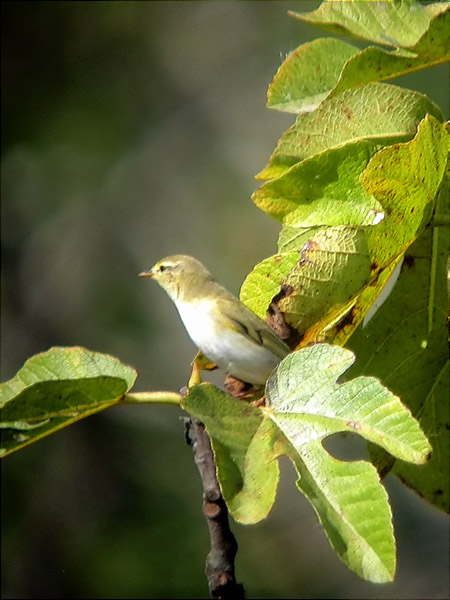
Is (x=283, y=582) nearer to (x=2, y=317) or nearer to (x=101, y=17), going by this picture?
(x=2, y=317)

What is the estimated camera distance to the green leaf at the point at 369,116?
899mm

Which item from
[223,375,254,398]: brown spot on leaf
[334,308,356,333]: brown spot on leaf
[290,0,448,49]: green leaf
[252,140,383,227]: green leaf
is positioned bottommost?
[223,375,254,398]: brown spot on leaf

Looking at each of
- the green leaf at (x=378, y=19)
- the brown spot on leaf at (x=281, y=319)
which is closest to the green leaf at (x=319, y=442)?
the brown spot on leaf at (x=281, y=319)

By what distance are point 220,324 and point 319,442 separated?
0.89m

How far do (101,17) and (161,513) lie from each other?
2.43 m

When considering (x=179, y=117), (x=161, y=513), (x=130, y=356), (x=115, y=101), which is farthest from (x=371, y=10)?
(x=179, y=117)

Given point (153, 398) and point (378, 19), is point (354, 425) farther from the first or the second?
point (378, 19)

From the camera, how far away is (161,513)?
2510mm

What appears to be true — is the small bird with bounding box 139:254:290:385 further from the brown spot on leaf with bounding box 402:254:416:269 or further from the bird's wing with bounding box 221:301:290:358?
the brown spot on leaf with bounding box 402:254:416:269

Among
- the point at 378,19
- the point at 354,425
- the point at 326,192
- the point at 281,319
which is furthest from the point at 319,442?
the point at 378,19

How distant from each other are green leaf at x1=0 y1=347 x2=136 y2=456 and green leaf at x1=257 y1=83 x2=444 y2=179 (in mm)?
339

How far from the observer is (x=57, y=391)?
76cm

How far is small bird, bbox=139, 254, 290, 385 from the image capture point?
137 cm

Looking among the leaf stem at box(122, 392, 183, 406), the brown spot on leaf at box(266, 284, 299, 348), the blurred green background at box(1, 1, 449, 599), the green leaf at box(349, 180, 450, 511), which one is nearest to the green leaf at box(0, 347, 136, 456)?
the leaf stem at box(122, 392, 183, 406)
